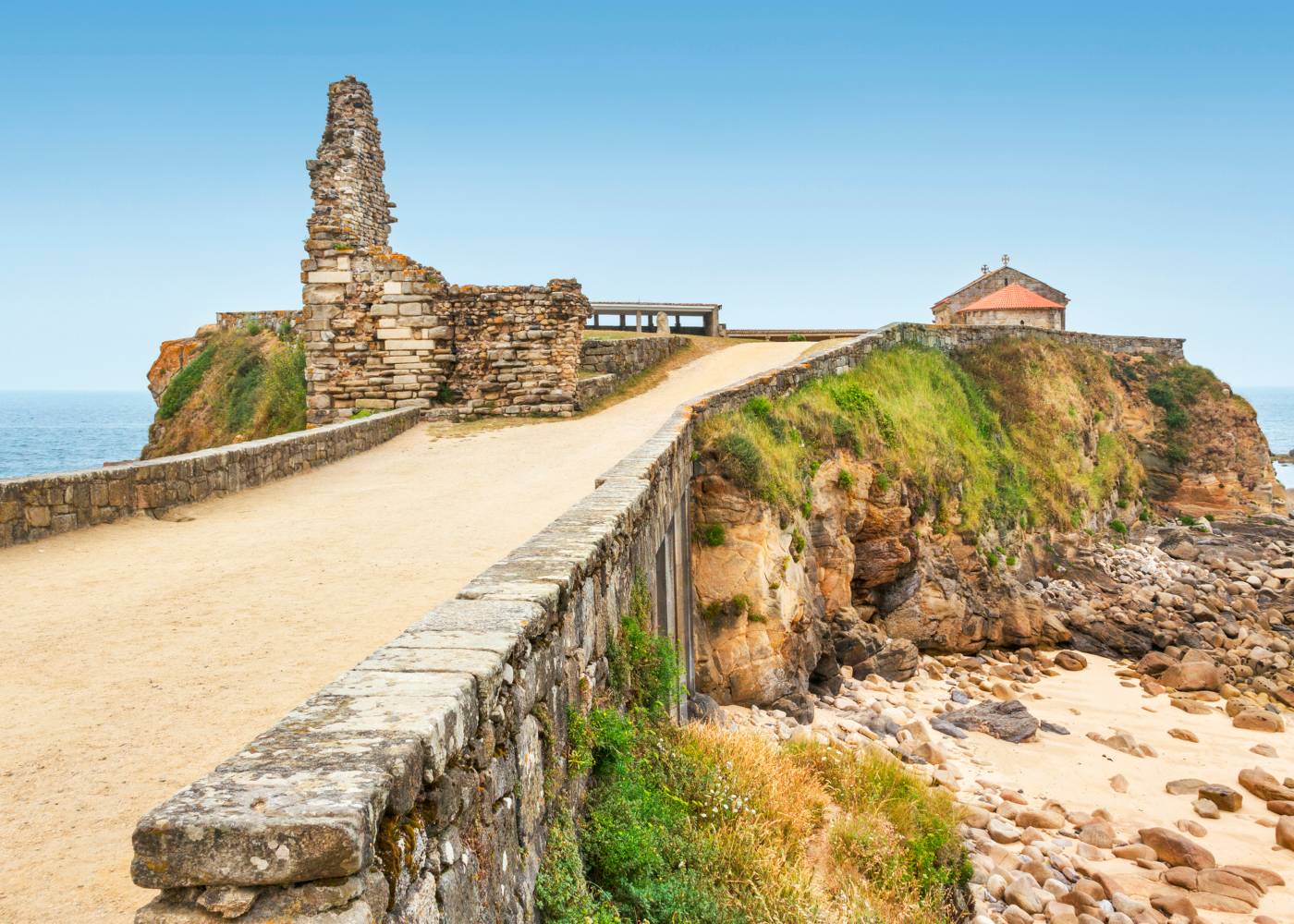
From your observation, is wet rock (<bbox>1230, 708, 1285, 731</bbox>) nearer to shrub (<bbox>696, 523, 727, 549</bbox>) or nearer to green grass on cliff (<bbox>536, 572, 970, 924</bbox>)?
green grass on cliff (<bbox>536, 572, 970, 924</bbox>)

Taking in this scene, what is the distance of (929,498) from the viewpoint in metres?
18.4

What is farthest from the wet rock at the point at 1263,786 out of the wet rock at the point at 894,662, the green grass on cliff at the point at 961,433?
the green grass on cliff at the point at 961,433

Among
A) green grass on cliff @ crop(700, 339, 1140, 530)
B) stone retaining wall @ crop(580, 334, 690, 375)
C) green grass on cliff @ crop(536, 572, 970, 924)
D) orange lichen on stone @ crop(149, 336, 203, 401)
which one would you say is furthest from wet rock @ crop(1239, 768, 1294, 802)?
orange lichen on stone @ crop(149, 336, 203, 401)

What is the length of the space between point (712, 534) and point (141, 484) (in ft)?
22.4

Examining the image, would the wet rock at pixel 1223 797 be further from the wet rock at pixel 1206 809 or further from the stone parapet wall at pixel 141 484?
the stone parapet wall at pixel 141 484

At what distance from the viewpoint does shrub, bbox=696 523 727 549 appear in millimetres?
12484

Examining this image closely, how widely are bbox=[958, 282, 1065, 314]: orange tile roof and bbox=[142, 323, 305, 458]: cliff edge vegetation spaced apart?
31617 mm

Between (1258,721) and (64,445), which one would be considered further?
(64,445)

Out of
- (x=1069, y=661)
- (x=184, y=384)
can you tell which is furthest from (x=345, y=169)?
(x=1069, y=661)

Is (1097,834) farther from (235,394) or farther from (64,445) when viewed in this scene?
(64,445)

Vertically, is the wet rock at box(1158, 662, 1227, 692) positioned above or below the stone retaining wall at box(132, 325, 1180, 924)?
below

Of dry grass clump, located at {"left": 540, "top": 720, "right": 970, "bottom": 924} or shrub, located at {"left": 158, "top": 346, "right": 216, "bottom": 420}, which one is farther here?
shrub, located at {"left": 158, "top": 346, "right": 216, "bottom": 420}

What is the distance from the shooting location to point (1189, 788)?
1152 centimetres

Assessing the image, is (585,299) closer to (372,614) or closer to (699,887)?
(372,614)
